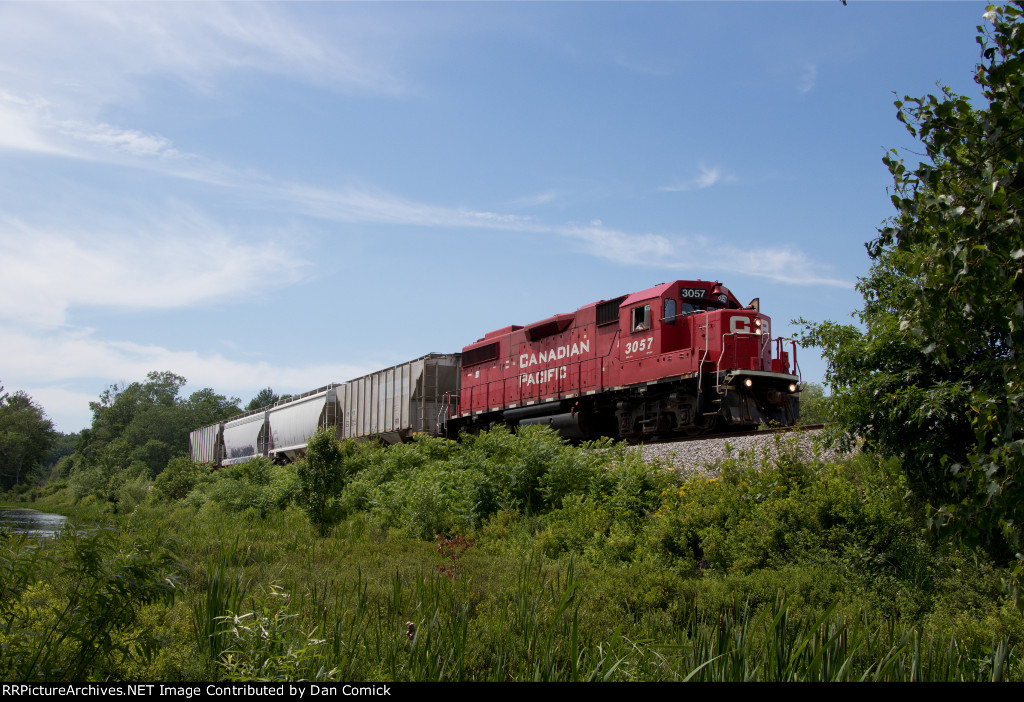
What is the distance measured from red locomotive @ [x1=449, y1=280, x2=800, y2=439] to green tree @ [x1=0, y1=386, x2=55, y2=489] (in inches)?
1948

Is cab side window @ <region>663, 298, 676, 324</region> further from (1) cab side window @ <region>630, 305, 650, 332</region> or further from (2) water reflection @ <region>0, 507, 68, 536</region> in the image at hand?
(2) water reflection @ <region>0, 507, 68, 536</region>

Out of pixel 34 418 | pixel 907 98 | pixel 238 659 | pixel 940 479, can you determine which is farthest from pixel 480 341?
pixel 34 418

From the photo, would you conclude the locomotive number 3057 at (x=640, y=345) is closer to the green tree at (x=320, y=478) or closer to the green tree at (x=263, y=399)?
the green tree at (x=320, y=478)

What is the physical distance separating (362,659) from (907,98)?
214 inches

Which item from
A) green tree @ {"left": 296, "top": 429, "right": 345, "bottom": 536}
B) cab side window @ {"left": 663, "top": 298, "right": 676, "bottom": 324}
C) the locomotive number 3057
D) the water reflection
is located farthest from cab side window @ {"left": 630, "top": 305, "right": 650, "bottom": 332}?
the water reflection

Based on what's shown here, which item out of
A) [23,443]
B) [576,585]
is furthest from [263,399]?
[576,585]

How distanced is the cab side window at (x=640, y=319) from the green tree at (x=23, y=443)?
52998 millimetres

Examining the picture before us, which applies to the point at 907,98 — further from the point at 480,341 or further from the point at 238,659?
the point at 480,341

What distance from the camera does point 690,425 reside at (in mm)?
15898

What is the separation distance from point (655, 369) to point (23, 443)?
59710 millimetres

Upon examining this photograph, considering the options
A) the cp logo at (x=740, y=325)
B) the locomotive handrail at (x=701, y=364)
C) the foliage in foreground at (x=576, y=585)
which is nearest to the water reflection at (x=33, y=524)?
the foliage in foreground at (x=576, y=585)

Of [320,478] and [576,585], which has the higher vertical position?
[320,478]

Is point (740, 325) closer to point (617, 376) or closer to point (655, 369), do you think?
point (655, 369)

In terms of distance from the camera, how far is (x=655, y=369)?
54.5 feet
